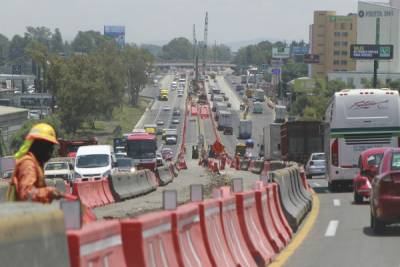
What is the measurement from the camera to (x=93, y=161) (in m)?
41.7

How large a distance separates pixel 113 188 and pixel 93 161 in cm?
838

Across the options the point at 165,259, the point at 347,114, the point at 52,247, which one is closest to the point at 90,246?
the point at 52,247

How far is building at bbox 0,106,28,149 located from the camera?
108250 mm

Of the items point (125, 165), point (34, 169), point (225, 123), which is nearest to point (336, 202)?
point (34, 169)

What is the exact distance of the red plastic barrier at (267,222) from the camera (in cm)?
1497

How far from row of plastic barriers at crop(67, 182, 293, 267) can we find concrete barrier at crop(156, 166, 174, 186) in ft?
91.3

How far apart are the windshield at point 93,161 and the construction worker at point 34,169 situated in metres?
Answer: 33.9

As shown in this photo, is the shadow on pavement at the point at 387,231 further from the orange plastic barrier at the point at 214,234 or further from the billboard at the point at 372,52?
the billboard at the point at 372,52

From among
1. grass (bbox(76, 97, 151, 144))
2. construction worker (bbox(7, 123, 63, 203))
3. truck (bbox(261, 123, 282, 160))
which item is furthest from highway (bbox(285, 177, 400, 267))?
grass (bbox(76, 97, 151, 144))

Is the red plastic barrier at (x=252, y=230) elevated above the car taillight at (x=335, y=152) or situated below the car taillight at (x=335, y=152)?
above

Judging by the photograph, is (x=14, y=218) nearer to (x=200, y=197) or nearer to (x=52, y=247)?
(x=52, y=247)

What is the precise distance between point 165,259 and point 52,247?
2909mm

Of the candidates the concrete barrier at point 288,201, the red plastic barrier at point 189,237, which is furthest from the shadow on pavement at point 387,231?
the red plastic barrier at point 189,237

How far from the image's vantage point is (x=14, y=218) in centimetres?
533
